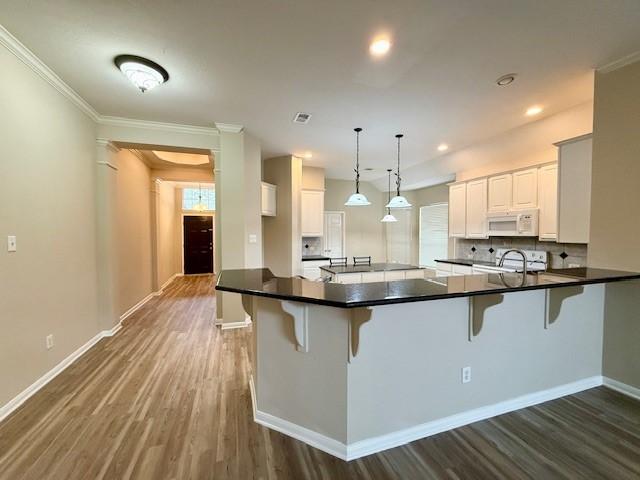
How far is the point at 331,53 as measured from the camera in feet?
7.30

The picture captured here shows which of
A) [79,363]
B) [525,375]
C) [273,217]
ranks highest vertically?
[273,217]

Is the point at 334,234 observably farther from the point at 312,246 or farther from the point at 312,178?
the point at 312,178

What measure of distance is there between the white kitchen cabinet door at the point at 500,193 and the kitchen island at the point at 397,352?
241 cm

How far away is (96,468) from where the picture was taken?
1.57 m

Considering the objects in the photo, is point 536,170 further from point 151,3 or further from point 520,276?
point 151,3

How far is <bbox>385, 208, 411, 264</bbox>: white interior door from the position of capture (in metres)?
7.37

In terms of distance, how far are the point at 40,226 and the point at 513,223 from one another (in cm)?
565

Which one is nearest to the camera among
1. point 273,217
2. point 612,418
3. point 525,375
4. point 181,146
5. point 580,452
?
point 580,452

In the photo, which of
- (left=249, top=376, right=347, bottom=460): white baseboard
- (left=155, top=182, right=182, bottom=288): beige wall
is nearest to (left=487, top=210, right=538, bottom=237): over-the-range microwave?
(left=249, top=376, right=347, bottom=460): white baseboard

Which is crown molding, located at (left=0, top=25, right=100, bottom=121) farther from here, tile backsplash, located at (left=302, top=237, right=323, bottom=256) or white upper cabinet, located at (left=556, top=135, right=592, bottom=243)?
white upper cabinet, located at (left=556, top=135, right=592, bottom=243)

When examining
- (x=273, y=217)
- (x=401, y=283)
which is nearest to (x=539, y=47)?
(x=401, y=283)

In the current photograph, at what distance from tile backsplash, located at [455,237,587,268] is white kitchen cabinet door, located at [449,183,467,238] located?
393mm

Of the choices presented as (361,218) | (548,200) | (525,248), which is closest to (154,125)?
(361,218)

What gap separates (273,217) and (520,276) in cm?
423
